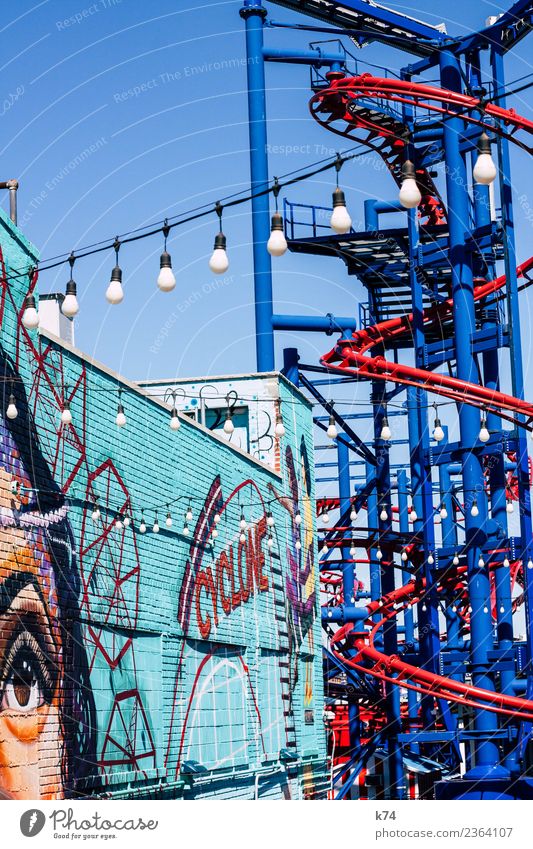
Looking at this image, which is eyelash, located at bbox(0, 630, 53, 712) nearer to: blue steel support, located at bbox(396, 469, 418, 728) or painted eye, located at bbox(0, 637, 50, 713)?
painted eye, located at bbox(0, 637, 50, 713)

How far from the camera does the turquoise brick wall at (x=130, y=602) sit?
55.3 ft

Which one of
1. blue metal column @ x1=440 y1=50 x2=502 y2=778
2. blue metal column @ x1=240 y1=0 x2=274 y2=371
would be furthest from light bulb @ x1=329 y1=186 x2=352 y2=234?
blue metal column @ x1=240 y1=0 x2=274 y2=371

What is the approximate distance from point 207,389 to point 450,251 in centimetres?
599

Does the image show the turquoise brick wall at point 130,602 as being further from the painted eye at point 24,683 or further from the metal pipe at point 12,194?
the metal pipe at point 12,194

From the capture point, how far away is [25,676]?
16.6 m

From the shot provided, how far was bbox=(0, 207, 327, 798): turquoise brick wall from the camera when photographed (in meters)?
16.9

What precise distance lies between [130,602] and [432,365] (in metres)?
13.1

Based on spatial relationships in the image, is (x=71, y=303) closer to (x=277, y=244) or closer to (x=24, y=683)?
(x=277, y=244)

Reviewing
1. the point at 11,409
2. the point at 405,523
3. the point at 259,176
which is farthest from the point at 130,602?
the point at 405,523

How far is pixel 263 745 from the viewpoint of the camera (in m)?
27.3

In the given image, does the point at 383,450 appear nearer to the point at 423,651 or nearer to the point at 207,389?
the point at 423,651
